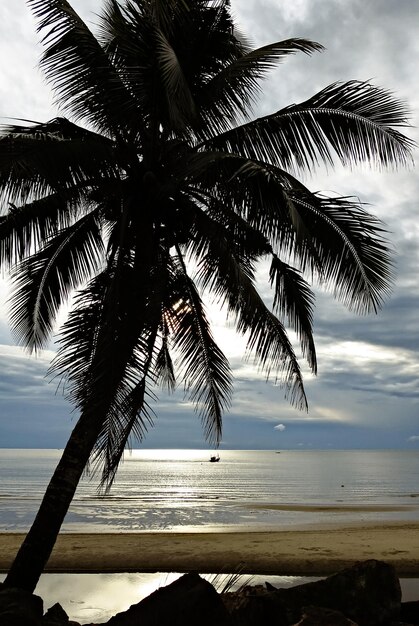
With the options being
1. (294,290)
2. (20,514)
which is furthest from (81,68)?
(20,514)

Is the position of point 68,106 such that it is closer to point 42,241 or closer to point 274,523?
point 42,241

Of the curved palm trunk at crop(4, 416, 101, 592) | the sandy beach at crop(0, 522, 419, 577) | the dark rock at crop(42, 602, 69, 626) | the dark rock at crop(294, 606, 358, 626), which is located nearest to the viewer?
the dark rock at crop(294, 606, 358, 626)

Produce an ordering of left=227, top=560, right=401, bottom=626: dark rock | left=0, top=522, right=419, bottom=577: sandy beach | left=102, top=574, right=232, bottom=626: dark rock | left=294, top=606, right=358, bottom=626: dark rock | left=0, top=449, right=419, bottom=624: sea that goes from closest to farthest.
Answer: left=102, top=574, right=232, bottom=626: dark rock, left=294, top=606, right=358, bottom=626: dark rock, left=227, top=560, right=401, bottom=626: dark rock, left=0, top=449, right=419, bottom=624: sea, left=0, top=522, right=419, bottom=577: sandy beach

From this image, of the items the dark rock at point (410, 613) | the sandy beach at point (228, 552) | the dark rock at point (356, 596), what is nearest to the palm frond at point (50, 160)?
the dark rock at point (356, 596)

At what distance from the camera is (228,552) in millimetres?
15898

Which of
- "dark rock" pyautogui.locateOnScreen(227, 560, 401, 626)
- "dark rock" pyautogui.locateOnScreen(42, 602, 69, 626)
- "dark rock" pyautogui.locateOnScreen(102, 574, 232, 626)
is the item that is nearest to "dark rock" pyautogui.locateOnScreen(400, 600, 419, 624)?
"dark rock" pyautogui.locateOnScreen(227, 560, 401, 626)

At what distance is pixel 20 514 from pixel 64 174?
26641 mm

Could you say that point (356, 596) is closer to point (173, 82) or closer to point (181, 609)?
point (181, 609)

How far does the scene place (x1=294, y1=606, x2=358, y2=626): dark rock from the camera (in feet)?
20.9

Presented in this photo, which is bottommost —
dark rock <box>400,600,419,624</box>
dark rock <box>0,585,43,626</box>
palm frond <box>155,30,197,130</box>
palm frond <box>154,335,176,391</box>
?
dark rock <box>0,585,43,626</box>

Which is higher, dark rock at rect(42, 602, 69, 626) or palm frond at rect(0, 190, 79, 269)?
palm frond at rect(0, 190, 79, 269)

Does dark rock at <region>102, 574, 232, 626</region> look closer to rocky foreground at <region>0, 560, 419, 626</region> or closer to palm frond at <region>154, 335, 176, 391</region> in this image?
rocky foreground at <region>0, 560, 419, 626</region>

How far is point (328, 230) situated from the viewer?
9.23 meters

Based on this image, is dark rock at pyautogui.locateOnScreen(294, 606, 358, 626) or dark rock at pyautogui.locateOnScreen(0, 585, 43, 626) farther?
dark rock at pyautogui.locateOnScreen(294, 606, 358, 626)
